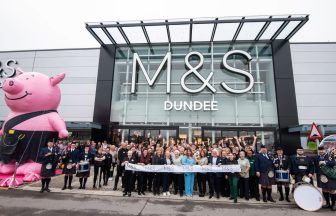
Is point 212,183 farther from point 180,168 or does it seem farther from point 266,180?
point 266,180

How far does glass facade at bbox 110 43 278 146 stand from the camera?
51.6 feet

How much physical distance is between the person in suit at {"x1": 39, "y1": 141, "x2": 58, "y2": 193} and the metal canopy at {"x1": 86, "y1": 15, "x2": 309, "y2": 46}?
10383mm

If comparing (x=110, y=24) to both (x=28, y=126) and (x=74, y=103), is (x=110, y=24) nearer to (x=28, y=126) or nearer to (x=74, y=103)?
(x=74, y=103)

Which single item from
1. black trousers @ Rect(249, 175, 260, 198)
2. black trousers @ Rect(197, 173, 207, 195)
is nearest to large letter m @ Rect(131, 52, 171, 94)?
black trousers @ Rect(197, 173, 207, 195)

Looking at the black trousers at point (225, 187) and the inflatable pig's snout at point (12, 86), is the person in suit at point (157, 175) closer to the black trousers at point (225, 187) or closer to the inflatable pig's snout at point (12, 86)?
the black trousers at point (225, 187)

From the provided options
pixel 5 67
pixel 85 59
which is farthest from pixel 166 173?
pixel 5 67

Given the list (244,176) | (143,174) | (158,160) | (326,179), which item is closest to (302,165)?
(326,179)

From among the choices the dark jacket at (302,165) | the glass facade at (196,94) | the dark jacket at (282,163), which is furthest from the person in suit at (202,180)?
the glass facade at (196,94)

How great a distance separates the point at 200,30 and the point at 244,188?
12145 mm

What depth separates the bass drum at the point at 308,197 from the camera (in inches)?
242

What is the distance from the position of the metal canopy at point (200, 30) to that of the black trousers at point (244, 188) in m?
11.3

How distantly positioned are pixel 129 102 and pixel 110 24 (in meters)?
6.16

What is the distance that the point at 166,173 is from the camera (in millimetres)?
8070

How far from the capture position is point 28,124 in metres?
9.81
